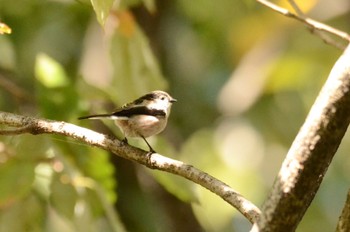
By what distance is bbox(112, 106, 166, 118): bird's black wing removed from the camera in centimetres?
265

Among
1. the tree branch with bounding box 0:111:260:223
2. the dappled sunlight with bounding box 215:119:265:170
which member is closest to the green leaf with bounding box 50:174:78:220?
the tree branch with bounding box 0:111:260:223

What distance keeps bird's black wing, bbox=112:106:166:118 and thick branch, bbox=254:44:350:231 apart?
1261 mm

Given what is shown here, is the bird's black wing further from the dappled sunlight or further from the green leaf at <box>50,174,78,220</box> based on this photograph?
the dappled sunlight

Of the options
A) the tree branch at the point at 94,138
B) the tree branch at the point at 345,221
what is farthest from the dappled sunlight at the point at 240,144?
the tree branch at the point at 345,221

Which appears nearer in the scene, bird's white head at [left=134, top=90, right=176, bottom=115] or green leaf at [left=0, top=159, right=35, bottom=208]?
green leaf at [left=0, top=159, right=35, bottom=208]

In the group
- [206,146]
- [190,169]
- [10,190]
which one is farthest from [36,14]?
[190,169]

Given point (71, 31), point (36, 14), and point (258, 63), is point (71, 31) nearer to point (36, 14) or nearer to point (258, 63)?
point (36, 14)

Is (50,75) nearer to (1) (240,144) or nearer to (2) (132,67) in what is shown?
(2) (132,67)

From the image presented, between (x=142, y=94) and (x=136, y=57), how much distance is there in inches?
5.0

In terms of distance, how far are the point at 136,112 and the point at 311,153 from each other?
136 centimetres

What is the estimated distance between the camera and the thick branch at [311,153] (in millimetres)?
1335

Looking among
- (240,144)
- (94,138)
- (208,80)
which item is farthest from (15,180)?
(208,80)

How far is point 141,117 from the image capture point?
8.80 ft

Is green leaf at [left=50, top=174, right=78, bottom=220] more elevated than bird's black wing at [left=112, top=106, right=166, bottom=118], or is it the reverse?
bird's black wing at [left=112, top=106, right=166, bottom=118]
